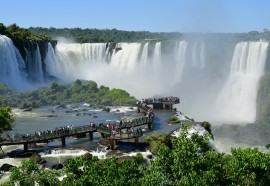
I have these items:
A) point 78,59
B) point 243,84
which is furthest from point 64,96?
point 243,84

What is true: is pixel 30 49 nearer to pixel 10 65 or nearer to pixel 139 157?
pixel 10 65

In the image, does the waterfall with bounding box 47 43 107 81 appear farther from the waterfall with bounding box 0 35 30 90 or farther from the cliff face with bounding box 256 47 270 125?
the cliff face with bounding box 256 47 270 125

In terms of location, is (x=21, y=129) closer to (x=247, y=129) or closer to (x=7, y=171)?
(x=7, y=171)

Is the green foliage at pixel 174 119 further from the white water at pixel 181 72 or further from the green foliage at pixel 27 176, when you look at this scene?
the green foliage at pixel 27 176

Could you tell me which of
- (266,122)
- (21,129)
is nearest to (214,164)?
(21,129)

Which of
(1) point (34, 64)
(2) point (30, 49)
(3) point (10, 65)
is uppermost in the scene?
(2) point (30, 49)

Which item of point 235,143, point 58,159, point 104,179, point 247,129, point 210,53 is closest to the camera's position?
point 104,179
